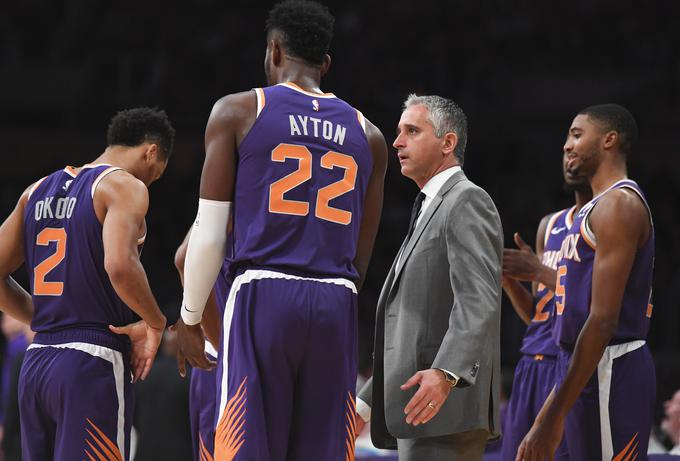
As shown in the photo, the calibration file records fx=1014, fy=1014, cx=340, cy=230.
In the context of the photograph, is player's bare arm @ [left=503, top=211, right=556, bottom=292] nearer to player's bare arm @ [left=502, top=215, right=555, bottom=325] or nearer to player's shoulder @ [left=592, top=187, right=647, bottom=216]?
player's bare arm @ [left=502, top=215, right=555, bottom=325]

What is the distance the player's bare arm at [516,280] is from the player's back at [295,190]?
1628 mm

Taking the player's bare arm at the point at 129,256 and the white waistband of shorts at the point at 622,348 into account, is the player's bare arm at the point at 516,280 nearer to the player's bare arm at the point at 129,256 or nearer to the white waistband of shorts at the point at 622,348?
the white waistband of shorts at the point at 622,348

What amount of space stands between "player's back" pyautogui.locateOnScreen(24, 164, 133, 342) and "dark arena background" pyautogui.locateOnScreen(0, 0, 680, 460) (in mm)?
7900

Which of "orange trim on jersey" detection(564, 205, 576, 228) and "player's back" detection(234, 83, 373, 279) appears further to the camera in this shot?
"orange trim on jersey" detection(564, 205, 576, 228)

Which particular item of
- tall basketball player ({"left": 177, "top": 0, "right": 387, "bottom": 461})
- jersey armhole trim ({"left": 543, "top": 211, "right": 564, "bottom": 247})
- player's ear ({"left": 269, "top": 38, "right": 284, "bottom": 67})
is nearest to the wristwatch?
tall basketball player ({"left": 177, "top": 0, "right": 387, "bottom": 461})

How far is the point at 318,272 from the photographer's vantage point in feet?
12.2

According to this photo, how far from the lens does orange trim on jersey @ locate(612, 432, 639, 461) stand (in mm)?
4383

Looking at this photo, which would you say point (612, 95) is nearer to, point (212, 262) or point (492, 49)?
point (492, 49)

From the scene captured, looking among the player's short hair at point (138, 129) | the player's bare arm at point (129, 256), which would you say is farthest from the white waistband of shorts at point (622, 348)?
the player's short hair at point (138, 129)

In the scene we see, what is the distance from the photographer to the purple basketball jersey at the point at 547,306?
18.8ft

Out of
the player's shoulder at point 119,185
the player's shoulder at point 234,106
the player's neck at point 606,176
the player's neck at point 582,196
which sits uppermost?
the player's shoulder at point 234,106

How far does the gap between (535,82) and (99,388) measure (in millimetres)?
12013

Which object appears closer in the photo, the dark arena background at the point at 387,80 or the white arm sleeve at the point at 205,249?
the white arm sleeve at the point at 205,249

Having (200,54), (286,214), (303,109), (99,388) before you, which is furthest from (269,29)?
(200,54)
